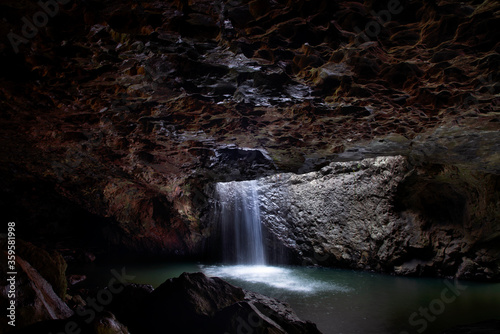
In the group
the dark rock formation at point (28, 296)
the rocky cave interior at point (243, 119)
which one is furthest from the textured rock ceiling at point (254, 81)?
the dark rock formation at point (28, 296)

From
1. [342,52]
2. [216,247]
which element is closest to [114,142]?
[342,52]

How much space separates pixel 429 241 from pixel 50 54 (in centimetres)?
980

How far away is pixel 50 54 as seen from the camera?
2.76 metres

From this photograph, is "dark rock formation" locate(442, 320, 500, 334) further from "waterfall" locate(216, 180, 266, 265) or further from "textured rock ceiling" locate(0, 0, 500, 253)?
"waterfall" locate(216, 180, 266, 265)

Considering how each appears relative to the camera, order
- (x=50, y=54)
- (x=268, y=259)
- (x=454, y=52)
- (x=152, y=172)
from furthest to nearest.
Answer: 1. (x=268, y=259)
2. (x=152, y=172)
3. (x=50, y=54)
4. (x=454, y=52)

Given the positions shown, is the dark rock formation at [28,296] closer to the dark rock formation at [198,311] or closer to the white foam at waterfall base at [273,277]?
the dark rock formation at [198,311]

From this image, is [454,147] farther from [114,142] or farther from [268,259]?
[268,259]

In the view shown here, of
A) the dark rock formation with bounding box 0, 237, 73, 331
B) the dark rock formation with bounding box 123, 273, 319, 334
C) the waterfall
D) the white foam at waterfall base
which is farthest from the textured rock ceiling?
the waterfall

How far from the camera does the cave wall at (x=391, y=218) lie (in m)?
7.20

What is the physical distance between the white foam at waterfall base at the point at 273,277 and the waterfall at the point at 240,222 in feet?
2.35

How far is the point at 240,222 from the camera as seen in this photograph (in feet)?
39.9

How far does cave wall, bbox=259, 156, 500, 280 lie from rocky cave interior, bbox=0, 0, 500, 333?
0.05 meters

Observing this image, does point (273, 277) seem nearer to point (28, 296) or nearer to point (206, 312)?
point (206, 312)

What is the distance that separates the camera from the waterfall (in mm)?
11828
